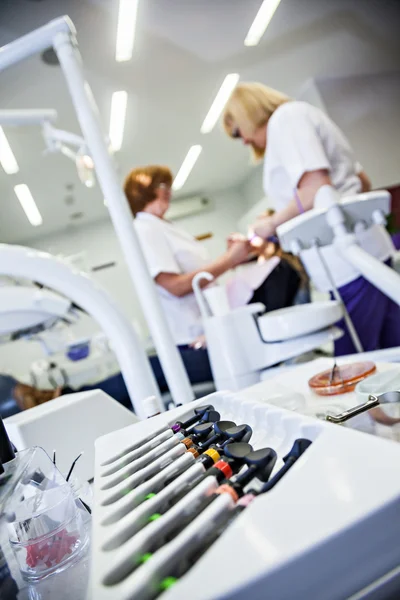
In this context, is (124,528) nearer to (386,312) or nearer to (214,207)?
(386,312)

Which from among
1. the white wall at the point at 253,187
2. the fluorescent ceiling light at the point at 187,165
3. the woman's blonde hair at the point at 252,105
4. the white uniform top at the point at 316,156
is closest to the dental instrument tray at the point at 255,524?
the white uniform top at the point at 316,156

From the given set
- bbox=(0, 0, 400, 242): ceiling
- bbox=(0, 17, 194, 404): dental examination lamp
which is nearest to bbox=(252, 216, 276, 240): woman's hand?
bbox=(0, 0, 400, 242): ceiling

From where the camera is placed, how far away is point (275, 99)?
4.68ft

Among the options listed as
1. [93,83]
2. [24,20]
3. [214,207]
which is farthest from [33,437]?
[214,207]

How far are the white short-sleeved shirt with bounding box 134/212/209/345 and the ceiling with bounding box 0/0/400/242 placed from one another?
0.50 meters

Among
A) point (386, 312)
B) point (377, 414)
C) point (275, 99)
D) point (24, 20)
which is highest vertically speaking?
point (24, 20)

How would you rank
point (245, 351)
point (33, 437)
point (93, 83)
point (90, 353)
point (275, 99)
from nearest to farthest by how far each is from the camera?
point (33, 437), point (245, 351), point (275, 99), point (90, 353), point (93, 83)

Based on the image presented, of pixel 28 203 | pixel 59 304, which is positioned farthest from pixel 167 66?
pixel 59 304

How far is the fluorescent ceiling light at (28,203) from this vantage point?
204 centimetres

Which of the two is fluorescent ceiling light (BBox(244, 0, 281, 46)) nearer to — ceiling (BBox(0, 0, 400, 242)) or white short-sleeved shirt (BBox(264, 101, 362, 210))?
ceiling (BBox(0, 0, 400, 242))

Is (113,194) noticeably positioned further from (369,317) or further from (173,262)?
(369,317)

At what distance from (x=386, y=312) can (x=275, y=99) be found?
0.91 meters

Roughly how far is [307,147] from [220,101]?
5.74 ft

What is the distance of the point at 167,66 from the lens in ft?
7.16
